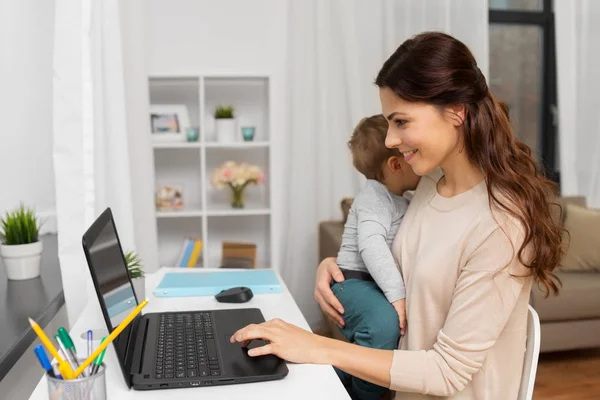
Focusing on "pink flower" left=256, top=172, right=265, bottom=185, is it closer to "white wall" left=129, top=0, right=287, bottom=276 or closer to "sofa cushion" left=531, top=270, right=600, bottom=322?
"white wall" left=129, top=0, right=287, bottom=276

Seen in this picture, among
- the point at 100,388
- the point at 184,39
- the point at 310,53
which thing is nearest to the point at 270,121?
the point at 310,53

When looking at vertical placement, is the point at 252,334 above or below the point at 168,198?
below

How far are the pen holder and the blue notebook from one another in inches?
27.9

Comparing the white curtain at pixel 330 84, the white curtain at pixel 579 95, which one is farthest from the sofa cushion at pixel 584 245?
the white curtain at pixel 330 84

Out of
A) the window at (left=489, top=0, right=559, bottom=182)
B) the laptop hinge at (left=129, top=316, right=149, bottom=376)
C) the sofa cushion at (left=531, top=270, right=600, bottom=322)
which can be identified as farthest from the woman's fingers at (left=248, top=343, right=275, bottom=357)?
the window at (left=489, top=0, right=559, bottom=182)

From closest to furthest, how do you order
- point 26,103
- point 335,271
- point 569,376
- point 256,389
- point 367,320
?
point 256,389
point 367,320
point 335,271
point 26,103
point 569,376

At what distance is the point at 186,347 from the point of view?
116 cm

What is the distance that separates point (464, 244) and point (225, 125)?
2.34m

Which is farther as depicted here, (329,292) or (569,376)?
(569,376)

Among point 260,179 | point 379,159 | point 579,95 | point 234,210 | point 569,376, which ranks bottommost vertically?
point 569,376

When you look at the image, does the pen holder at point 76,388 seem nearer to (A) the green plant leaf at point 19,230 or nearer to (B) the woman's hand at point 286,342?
(B) the woman's hand at point 286,342

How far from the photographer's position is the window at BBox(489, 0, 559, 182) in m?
4.02

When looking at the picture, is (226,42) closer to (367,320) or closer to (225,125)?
(225,125)

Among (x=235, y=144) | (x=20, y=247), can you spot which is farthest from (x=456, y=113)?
(x=235, y=144)
